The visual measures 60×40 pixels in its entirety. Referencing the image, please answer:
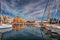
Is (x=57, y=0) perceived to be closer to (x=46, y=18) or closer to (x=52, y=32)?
(x=46, y=18)

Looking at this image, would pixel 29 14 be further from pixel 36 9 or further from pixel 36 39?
pixel 36 39

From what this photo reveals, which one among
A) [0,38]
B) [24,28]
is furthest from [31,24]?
[0,38]

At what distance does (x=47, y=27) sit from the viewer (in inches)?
112

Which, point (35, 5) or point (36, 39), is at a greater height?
point (35, 5)

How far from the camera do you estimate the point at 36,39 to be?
2.82 m

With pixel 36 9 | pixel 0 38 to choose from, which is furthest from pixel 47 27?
pixel 0 38

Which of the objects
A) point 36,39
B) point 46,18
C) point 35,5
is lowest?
point 36,39

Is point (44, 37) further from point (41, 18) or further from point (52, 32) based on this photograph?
point (41, 18)

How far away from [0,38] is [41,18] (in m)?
0.82

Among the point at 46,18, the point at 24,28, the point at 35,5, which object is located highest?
the point at 35,5

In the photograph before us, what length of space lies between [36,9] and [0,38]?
828 millimetres

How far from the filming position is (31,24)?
2861 millimetres

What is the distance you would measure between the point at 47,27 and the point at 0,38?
87cm

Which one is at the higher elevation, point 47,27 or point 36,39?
point 47,27
